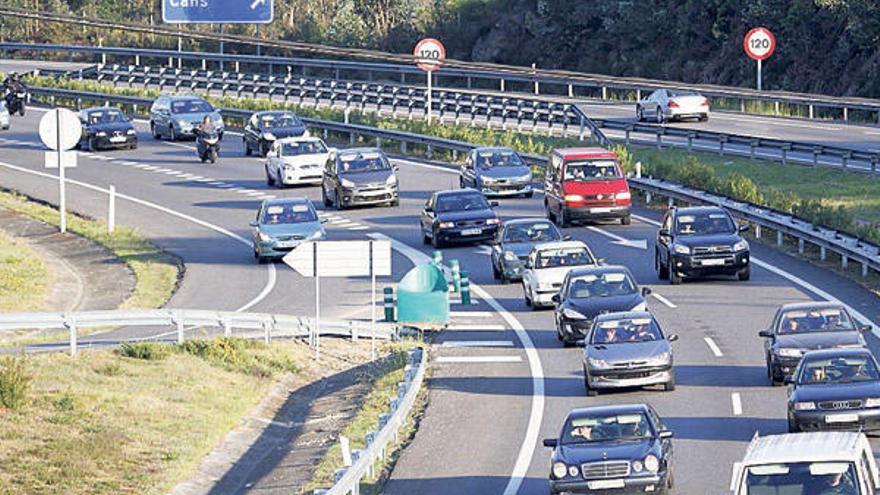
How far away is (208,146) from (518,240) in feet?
81.0

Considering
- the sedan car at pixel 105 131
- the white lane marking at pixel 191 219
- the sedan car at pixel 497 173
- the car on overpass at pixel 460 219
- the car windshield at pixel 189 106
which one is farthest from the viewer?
the car windshield at pixel 189 106

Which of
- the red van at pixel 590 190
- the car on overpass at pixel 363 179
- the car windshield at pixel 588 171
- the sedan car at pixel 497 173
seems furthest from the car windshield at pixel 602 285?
the car on overpass at pixel 363 179

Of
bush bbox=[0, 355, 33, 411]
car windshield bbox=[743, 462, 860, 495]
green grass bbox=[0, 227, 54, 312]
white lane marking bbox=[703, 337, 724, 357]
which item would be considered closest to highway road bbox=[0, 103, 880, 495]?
white lane marking bbox=[703, 337, 724, 357]

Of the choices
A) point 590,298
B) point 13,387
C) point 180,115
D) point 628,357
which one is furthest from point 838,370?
point 180,115

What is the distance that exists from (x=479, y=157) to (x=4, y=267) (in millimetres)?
13033

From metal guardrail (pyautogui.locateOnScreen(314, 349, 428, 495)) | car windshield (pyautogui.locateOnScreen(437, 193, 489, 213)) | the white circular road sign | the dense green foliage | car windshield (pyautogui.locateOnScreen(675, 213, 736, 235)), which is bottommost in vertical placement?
metal guardrail (pyautogui.locateOnScreen(314, 349, 428, 495))

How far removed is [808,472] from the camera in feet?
64.2

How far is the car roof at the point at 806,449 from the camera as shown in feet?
64.5

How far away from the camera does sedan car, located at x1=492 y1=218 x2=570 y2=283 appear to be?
42.1 meters

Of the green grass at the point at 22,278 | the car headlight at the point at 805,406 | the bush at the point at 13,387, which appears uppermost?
the car headlight at the point at 805,406

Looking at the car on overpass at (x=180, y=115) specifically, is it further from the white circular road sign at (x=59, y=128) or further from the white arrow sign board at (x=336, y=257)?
the white arrow sign board at (x=336, y=257)

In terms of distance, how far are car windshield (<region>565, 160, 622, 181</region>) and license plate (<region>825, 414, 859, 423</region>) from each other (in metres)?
23.1

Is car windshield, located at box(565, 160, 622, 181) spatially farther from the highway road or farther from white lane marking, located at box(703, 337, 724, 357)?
white lane marking, located at box(703, 337, 724, 357)

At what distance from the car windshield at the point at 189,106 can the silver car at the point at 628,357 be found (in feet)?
136
